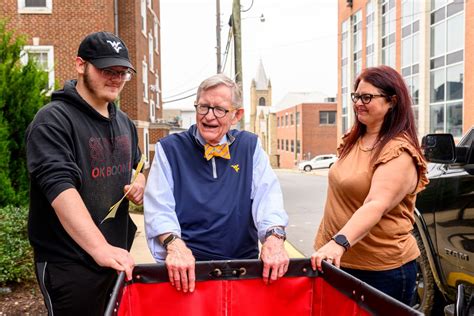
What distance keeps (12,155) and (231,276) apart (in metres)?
6.45

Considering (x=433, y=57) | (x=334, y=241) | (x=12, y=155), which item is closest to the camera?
(x=334, y=241)

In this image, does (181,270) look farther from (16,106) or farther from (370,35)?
(370,35)

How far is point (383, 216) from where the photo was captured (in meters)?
2.71

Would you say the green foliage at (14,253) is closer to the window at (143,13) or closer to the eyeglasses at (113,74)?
the eyeglasses at (113,74)

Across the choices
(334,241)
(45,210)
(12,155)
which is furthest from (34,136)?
(12,155)

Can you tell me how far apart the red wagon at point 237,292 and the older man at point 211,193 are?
176 mm

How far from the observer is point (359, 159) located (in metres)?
2.83

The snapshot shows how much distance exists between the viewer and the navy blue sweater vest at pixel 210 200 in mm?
2365

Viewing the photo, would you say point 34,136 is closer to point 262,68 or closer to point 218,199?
point 218,199

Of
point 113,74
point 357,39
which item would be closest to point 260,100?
point 357,39

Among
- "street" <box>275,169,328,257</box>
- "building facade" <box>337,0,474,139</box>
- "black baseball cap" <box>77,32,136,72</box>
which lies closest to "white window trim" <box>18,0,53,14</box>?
"street" <box>275,169,328,257</box>

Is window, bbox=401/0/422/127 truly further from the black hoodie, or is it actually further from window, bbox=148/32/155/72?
the black hoodie

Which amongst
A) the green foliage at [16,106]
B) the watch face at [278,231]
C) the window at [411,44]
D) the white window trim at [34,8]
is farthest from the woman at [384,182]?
the window at [411,44]

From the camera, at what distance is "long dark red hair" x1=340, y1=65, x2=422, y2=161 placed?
2.72m
